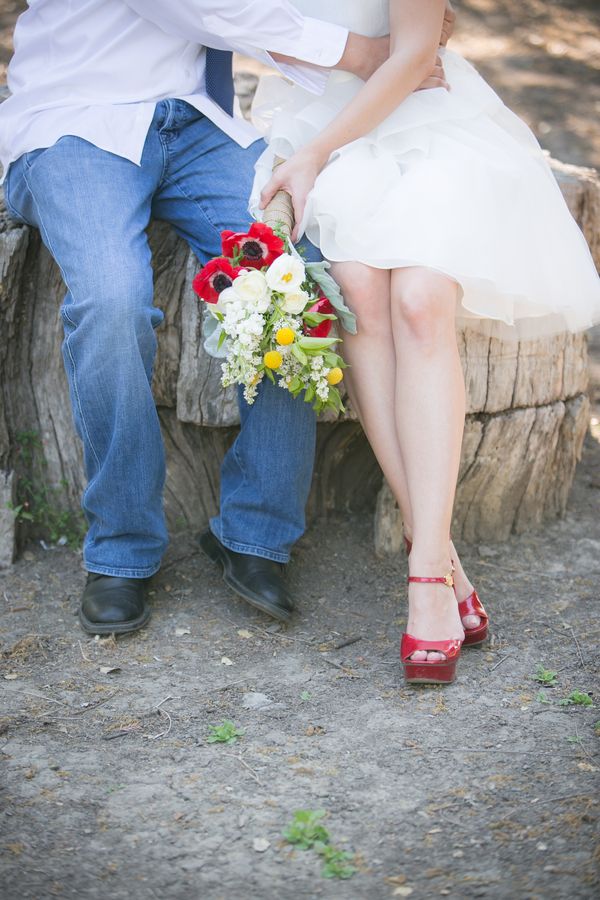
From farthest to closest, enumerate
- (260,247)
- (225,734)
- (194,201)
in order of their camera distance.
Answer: (194,201) < (260,247) < (225,734)

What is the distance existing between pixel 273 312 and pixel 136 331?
1.31 feet

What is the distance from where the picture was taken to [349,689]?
2.32 m

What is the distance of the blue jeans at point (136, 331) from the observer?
7.89 ft

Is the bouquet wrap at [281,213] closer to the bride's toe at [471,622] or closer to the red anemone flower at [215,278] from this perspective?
the red anemone flower at [215,278]

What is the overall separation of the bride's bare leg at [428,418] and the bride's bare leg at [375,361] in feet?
0.17

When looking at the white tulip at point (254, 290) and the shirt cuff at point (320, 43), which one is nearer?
the white tulip at point (254, 290)

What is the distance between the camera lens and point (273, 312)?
220 cm

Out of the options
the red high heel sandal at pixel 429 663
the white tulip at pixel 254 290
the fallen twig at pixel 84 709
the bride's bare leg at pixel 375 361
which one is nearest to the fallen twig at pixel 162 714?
the fallen twig at pixel 84 709

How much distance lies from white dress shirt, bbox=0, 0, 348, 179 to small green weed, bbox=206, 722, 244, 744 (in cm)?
142

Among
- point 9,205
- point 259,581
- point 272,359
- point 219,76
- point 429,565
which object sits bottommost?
point 259,581

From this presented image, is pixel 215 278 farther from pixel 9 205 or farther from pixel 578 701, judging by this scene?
pixel 578 701

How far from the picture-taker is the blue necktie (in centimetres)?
279

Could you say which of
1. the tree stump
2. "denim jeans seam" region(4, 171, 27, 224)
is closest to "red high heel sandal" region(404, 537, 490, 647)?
the tree stump

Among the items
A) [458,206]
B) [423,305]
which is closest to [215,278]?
[423,305]
